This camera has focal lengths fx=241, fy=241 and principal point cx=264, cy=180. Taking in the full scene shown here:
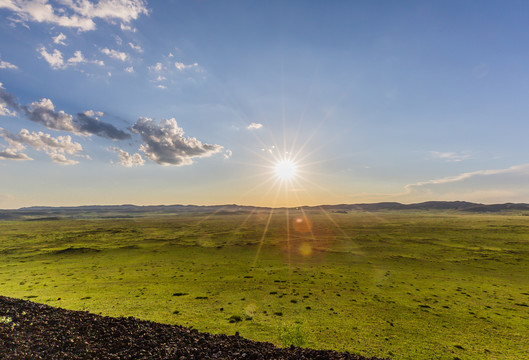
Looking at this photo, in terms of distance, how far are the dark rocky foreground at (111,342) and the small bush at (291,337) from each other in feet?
8.67

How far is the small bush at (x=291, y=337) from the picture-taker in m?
22.4

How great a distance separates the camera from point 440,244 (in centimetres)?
8750

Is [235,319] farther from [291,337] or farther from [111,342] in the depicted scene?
[111,342]

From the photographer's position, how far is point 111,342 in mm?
19156

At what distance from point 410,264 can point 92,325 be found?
214ft

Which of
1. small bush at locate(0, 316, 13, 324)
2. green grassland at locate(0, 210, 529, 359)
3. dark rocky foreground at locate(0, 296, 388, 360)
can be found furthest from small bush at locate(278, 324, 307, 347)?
small bush at locate(0, 316, 13, 324)

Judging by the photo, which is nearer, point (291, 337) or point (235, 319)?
point (291, 337)

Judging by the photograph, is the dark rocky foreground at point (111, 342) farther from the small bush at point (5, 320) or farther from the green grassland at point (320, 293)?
the green grassland at point (320, 293)

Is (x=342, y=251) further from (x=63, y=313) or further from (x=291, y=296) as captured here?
(x=63, y=313)

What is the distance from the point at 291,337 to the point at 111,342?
15412 millimetres

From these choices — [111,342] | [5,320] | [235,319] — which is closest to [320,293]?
[235,319]

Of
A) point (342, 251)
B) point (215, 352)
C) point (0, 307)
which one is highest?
point (0, 307)

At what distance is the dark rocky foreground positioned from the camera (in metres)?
17.4

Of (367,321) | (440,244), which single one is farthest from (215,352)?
(440,244)
